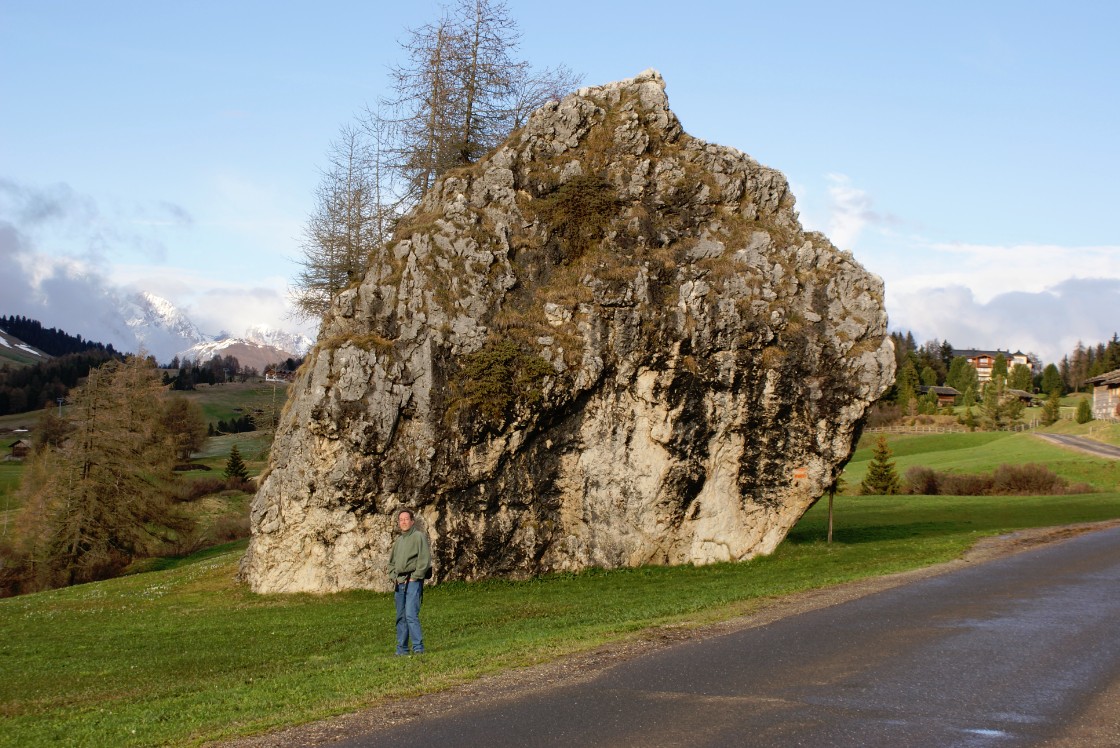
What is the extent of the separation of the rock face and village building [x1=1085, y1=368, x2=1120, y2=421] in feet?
304

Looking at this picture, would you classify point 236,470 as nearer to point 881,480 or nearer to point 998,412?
point 881,480

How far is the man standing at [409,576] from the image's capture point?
16609 mm

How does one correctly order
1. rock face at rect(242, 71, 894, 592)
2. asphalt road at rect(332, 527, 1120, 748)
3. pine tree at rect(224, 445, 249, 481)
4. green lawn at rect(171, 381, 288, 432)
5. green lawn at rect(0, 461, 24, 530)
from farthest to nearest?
green lawn at rect(171, 381, 288, 432)
pine tree at rect(224, 445, 249, 481)
green lawn at rect(0, 461, 24, 530)
rock face at rect(242, 71, 894, 592)
asphalt road at rect(332, 527, 1120, 748)

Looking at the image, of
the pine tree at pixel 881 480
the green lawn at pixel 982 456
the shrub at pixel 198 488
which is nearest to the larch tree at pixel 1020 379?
the green lawn at pixel 982 456

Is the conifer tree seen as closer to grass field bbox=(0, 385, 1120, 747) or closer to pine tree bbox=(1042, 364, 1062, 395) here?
pine tree bbox=(1042, 364, 1062, 395)

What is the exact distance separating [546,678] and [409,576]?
444 cm

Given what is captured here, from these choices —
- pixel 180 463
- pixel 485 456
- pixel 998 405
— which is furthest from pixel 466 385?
pixel 998 405

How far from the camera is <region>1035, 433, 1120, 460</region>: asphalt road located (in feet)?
267

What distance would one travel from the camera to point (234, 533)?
210ft

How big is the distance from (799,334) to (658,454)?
6.64m

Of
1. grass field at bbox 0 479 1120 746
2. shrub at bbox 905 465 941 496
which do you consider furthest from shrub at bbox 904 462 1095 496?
grass field at bbox 0 479 1120 746

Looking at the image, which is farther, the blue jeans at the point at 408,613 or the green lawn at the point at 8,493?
the green lawn at the point at 8,493

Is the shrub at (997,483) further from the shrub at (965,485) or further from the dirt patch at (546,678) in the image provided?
the dirt patch at (546,678)

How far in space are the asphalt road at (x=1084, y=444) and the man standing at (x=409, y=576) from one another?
78635 mm
